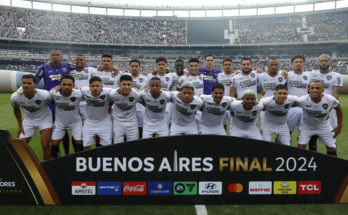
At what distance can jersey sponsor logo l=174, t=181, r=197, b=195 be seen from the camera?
308 cm

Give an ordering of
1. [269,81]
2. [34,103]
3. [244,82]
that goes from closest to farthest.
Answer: [34,103] < [269,81] < [244,82]

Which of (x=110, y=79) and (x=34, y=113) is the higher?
(x=110, y=79)

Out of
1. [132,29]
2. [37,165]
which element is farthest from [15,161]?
[132,29]

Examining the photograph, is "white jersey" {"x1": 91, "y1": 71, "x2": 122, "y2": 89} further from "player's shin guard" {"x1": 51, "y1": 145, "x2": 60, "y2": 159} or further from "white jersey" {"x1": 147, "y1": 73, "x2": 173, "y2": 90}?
"player's shin guard" {"x1": 51, "y1": 145, "x2": 60, "y2": 159}

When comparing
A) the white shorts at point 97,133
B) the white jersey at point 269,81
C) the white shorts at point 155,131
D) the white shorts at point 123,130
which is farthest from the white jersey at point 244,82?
the white shorts at point 97,133

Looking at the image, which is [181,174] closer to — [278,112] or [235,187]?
[235,187]

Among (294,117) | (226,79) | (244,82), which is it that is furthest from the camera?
(226,79)

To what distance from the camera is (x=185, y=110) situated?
4.50 m

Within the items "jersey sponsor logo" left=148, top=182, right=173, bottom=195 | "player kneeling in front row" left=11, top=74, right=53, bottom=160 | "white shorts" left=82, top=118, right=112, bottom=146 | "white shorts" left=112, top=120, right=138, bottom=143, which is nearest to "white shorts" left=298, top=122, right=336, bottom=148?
"jersey sponsor logo" left=148, top=182, right=173, bottom=195

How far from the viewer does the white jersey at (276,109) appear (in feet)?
14.6

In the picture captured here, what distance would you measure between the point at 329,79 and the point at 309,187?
3.33 metres

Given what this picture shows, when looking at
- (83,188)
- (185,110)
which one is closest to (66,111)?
(83,188)

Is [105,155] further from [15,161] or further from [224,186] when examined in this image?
[224,186]

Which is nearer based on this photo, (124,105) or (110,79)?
(124,105)
